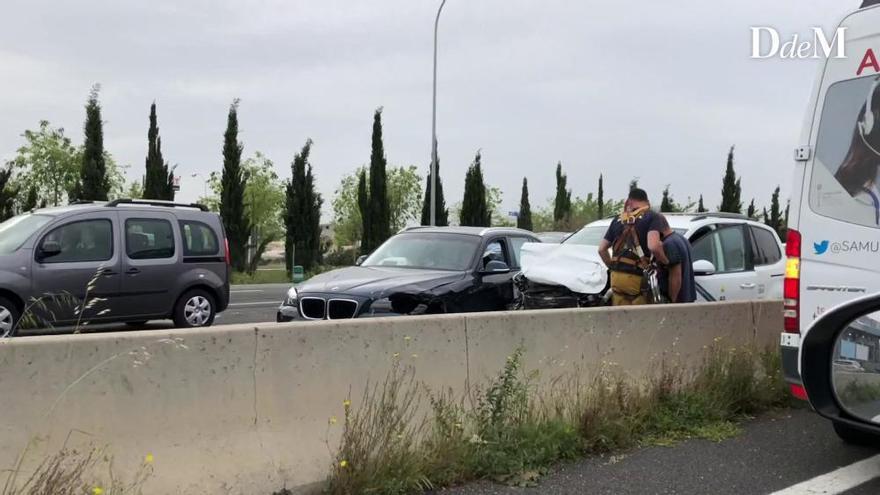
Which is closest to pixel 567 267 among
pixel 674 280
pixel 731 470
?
pixel 674 280

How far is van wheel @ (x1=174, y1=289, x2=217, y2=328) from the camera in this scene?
10.8 metres

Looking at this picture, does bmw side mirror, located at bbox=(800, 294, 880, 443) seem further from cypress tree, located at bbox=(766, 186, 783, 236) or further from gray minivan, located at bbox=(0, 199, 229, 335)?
cypress tree, located at bbox=(766, 186, 783, 236)

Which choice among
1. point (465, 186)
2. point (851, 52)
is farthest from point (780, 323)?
point (465, 186)

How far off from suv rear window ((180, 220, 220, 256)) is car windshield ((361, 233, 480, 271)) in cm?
330

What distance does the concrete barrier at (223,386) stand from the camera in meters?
3.14

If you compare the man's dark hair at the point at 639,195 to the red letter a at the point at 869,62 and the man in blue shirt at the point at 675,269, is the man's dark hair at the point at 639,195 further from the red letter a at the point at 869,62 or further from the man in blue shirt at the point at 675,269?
the red letter a at the point at 869,62

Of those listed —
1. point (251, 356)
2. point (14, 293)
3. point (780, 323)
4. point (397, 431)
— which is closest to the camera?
point (251, 356)

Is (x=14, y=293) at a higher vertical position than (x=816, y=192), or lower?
lower

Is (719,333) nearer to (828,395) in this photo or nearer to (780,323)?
(780,323)

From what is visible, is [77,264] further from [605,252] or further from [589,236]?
[605,252]

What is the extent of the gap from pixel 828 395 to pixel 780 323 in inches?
143

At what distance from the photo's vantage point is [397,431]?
4148mm

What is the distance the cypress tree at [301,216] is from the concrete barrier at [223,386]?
29.6 m

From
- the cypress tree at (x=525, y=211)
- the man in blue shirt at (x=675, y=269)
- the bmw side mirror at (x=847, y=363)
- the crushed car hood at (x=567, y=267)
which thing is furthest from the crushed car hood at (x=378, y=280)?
the cypress tree at (x=525, y=211)
